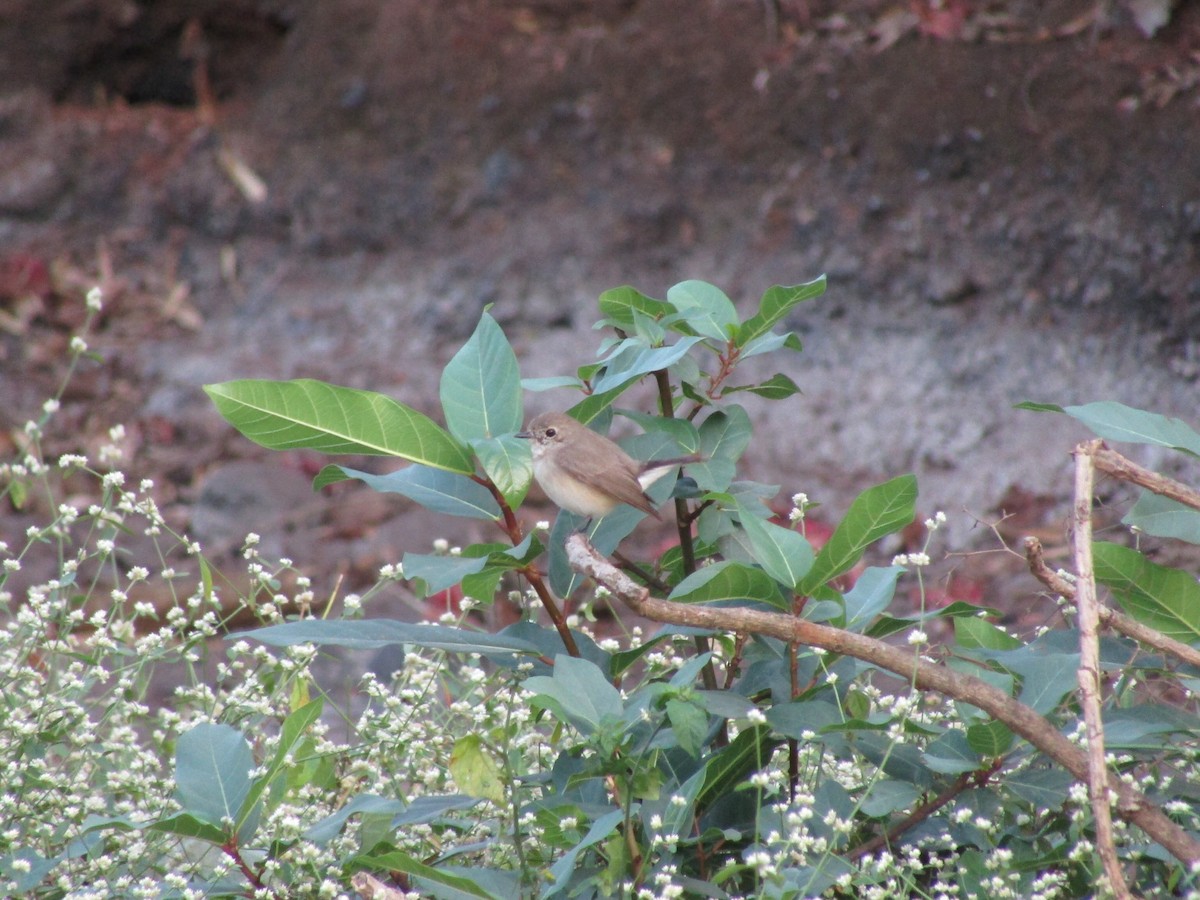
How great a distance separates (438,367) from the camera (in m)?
7.36

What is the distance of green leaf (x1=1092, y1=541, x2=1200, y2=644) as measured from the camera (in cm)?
197

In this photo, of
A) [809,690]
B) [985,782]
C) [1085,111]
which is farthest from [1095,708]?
[1085,111]

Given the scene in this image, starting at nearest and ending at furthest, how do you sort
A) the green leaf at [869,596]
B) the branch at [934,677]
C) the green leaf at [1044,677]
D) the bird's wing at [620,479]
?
the branch at [934,677]
the green leaf at [1044,677]
the green leaf at [869,596]
the bird's wing at [620,479]

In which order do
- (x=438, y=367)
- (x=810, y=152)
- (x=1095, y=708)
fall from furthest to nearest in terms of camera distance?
(x=438, y=367), (x=810, y=152), (x=1095, y=708)

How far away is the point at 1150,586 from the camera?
1.98 meters

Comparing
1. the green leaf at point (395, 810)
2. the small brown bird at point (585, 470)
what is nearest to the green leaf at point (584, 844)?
the green leaf at point (395, 810)

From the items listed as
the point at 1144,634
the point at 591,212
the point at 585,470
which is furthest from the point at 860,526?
the point at 591,212

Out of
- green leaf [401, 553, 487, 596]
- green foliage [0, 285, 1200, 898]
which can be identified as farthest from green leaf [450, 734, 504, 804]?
green leaf [401, 553, 487, 596]

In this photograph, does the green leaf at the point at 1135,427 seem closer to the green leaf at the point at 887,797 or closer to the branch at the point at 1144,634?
the branch at the point at 1144,634

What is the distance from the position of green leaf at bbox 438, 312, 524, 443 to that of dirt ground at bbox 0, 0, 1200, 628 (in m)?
3.35

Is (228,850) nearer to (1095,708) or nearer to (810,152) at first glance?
(1095,708)

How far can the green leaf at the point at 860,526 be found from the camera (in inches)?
74.4

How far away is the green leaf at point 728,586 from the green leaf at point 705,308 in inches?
17.8

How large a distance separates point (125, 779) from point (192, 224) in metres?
6.78
